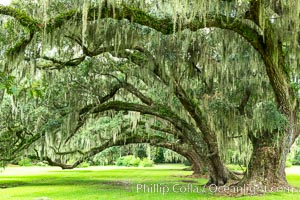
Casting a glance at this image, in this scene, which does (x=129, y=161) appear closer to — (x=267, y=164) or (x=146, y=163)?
(x=146, y=163)

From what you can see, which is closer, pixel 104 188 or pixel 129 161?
pixel 104 188

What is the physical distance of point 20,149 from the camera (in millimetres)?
10672

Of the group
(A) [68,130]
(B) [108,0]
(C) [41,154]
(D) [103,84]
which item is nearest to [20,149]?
(C) [41,154]

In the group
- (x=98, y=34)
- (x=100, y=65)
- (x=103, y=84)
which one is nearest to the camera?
(x=98, y=34)

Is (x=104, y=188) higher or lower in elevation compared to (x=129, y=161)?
higher

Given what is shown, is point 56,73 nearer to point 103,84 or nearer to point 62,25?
point 103,84

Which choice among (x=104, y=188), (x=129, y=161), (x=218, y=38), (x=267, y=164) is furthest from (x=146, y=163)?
(x=218, y=38)

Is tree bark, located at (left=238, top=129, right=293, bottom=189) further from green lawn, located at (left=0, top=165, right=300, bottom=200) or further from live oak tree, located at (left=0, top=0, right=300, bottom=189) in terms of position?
green lawn, located at (left=0, top=165, right=300, bottom=200)

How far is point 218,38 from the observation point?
8.79 metres

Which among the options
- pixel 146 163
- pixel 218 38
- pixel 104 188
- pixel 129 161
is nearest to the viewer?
pixel 218 38

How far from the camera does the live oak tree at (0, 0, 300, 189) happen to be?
6.16 m

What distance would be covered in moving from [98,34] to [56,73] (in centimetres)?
265

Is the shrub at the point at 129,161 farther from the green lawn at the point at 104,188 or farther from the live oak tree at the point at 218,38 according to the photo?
the live oak tree at the point at 218,38

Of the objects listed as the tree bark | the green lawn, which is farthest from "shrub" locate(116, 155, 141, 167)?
the tree bark
